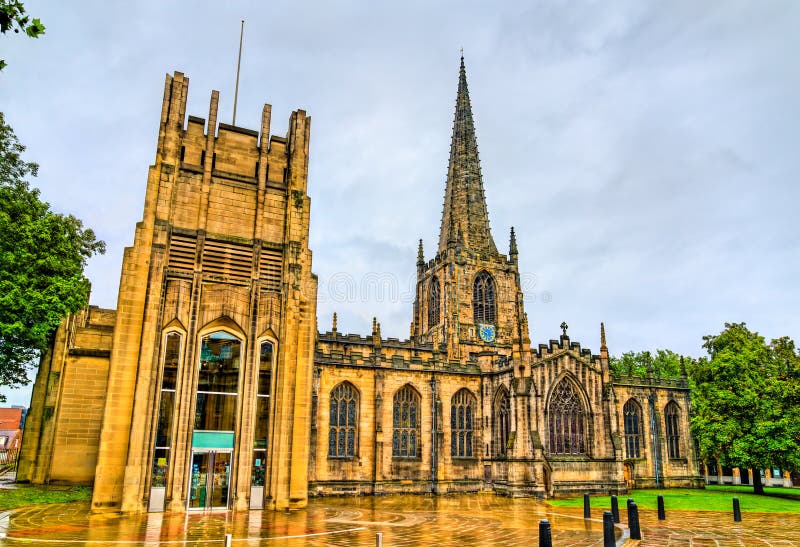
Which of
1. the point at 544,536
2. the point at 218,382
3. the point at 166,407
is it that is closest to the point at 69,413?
the point at 166,407

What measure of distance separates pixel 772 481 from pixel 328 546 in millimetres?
57037

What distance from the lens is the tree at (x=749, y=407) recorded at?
3475cm

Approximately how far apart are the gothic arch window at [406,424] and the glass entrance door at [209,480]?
627 inches

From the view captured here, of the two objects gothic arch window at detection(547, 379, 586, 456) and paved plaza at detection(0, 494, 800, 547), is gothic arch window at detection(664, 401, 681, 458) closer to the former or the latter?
gothic arch window at detection(547, 379, 586, 456)

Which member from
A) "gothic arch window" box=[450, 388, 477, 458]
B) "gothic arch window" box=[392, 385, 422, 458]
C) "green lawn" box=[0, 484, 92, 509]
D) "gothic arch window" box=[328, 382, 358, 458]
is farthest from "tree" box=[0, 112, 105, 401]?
"gothic arch window" box=[450, 388, 477, 458]

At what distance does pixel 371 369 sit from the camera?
35344 millimetres

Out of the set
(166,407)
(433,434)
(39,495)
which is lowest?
(39,495)

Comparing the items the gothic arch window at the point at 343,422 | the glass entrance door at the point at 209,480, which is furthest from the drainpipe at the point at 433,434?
the glass entrance door at the point at 209,480

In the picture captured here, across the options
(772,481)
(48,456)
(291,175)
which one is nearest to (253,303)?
(291,175)

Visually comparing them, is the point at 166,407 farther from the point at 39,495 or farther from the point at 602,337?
the point at 602,337

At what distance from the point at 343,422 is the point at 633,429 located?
21052 mm

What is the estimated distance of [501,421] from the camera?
120 feet

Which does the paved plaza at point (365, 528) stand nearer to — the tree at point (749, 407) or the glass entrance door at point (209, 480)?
the glass entrance door at point (209, 480)

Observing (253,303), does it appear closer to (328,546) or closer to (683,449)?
(328,546)
